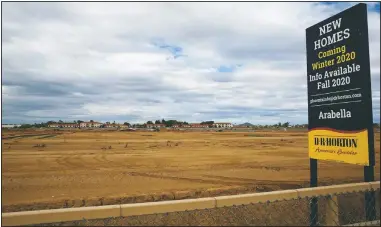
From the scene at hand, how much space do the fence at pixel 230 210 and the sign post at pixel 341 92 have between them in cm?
33

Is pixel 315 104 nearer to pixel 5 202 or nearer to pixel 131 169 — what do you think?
pixel 5 202

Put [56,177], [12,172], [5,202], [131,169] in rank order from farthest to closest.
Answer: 1. [131,169]
2. [12,172]
3. [56,177]
4. [5,202]

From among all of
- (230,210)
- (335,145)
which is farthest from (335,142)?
(230,210)

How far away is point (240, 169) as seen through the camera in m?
13.7

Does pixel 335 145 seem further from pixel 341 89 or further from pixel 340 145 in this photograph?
pixel 341 89

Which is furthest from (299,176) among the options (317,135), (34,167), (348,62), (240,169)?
(34,167)

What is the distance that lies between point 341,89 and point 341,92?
0.06m

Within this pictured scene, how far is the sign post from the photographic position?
15.5 ft

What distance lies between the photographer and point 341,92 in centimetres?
511

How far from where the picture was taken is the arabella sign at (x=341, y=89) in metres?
4.72

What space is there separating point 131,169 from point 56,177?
3.33 metres

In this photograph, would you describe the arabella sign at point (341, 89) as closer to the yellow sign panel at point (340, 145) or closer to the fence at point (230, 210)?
the yellow sign panel at point (340, 145)

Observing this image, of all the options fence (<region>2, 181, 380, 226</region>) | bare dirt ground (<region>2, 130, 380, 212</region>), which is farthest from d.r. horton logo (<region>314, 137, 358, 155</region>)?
bare dirt ground (<region>2, 130, 380, 212</region>)

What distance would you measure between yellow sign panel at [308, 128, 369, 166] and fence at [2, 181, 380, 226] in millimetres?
721
